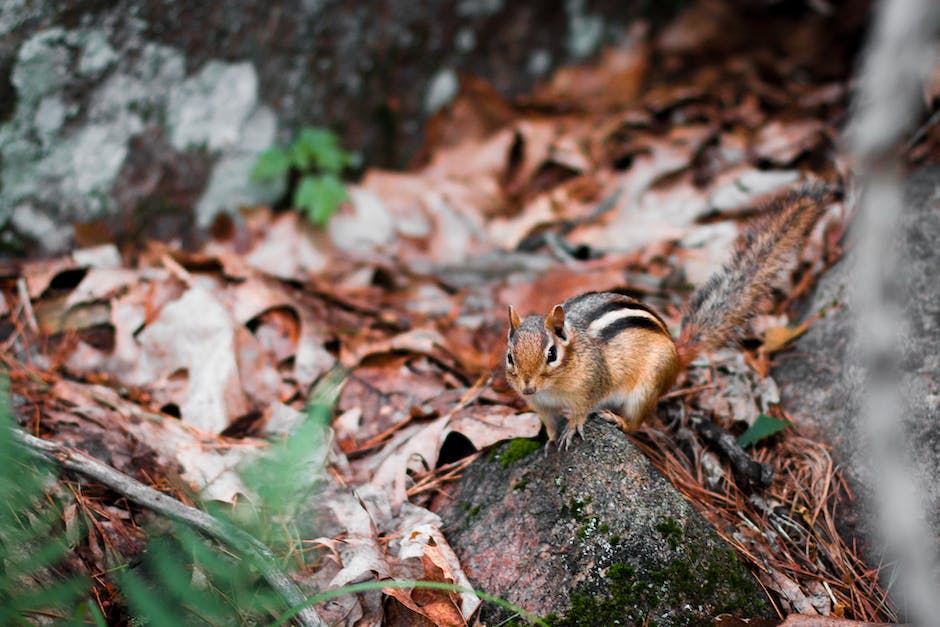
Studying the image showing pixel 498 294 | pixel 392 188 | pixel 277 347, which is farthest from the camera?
pixel 392 188

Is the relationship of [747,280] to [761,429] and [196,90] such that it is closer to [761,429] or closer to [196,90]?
[761,429]

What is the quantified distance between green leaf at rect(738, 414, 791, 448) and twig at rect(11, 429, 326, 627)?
5.58 ft

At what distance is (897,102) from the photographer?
3.98 m

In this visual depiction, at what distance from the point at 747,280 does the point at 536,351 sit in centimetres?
101

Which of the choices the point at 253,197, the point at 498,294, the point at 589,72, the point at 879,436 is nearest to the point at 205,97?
the point at 253,197

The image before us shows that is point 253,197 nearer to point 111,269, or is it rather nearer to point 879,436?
point 111,269

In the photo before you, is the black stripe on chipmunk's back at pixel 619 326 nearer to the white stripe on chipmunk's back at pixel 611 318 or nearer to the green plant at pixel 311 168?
the white stripe on chipmunk's back at pixel 611 318

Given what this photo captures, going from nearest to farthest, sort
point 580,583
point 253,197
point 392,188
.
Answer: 1. point 580,583
2. point 253,197
3. point 392,188

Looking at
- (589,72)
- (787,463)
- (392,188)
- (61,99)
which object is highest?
(61,99)

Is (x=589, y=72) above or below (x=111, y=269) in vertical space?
Answer: above

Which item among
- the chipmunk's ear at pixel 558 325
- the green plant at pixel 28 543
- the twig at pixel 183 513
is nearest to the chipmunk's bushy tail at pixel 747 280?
the chipmunk's ear at pixel 558 325

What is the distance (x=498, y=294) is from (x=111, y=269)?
2.01 meters

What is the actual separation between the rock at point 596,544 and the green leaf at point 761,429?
0.56m

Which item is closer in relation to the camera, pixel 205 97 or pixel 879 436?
pixel 879 436
